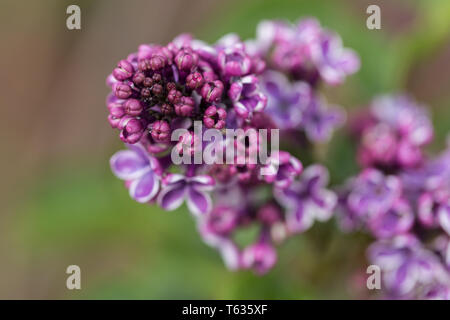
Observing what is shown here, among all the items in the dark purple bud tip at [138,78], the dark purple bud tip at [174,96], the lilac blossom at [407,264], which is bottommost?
the lilac blossom at [407,264]

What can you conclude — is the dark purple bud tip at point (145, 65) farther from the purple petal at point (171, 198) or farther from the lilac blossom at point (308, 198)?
the lilac blossom at point (308, 198)

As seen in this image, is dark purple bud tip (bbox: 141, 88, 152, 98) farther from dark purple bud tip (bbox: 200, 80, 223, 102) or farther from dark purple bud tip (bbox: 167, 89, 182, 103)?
dark purple bud tip (bbox: 200, 80, 223, 102)

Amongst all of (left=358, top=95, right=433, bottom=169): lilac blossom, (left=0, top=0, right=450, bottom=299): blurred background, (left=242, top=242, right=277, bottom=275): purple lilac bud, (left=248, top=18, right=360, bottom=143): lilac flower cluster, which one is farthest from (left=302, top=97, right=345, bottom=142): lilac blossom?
(left=242, top=242, right=277, bottom=275): purple lilac bud

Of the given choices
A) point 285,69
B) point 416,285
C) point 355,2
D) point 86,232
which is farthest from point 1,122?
point 416,285

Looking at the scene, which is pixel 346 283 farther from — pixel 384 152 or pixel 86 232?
pixel 86 232

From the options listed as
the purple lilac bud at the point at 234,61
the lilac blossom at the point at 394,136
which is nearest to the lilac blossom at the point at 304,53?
the lilac blossom at the point at 394,136
